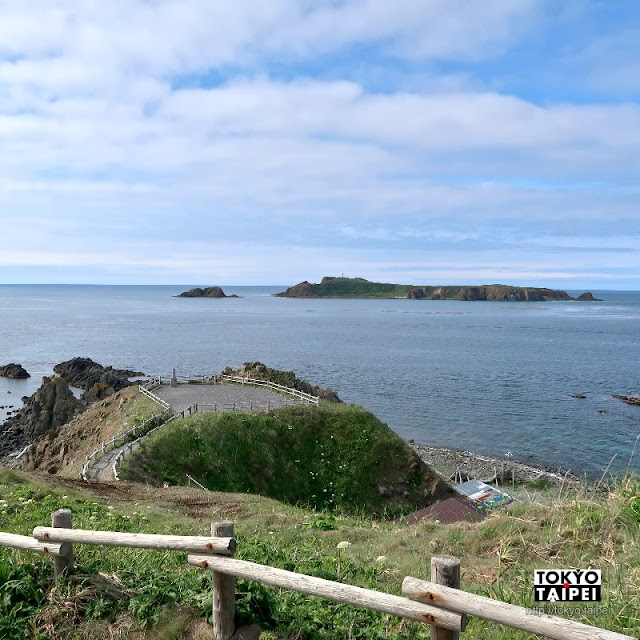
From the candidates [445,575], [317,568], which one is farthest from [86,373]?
[445,575]

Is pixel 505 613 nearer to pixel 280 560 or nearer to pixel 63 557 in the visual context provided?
pixel 280 560

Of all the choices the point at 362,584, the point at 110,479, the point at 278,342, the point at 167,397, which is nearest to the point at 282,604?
the point at 362,584

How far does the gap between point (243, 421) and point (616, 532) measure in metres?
22.7

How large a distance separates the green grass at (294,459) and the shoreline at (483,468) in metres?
8.35

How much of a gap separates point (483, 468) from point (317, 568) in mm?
33179

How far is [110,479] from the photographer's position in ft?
73.4

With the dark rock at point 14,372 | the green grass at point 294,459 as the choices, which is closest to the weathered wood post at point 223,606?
the green grass at point 294,459

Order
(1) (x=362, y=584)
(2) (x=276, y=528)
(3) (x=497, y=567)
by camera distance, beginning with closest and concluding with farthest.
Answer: (1) (x=362, y=584), (3) (x=497, y=567), (2) (x=276, y=528)

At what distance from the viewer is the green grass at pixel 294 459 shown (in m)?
26.2

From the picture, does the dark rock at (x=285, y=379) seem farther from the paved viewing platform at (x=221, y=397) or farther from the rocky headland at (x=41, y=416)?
the rocky headland at (x=41, y=416)

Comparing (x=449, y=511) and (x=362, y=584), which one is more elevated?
(x=362, y=584)

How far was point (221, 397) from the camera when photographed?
36.5 metres

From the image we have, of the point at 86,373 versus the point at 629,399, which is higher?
the point at 629,399

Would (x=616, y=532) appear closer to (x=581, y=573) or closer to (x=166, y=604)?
(x=581, y=573)
